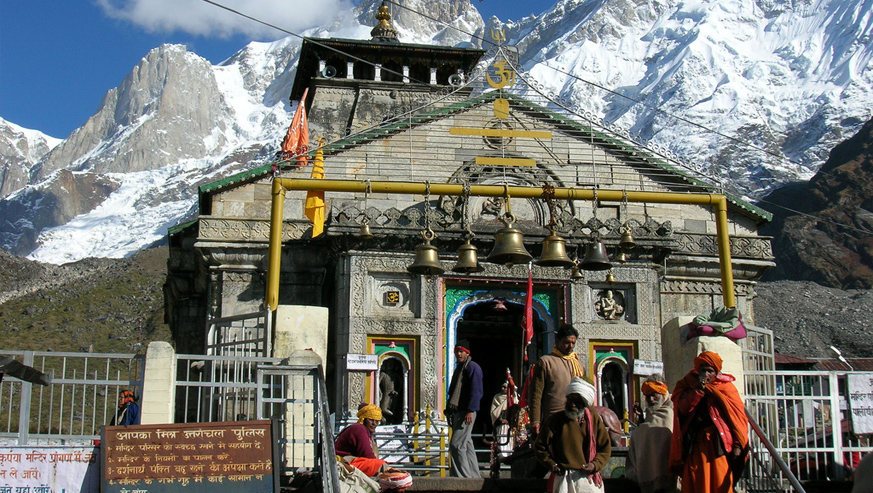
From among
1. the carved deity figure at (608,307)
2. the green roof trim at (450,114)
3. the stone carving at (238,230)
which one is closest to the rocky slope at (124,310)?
the green roof trim at (450,114)

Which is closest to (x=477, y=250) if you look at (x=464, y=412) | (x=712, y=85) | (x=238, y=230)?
(x=238, y=230)

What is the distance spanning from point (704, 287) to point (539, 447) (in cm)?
1561

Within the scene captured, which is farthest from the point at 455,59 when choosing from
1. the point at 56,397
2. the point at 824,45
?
the point at 824,45

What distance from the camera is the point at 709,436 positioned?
11.1 m

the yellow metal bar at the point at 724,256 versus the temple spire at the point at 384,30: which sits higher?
the temple spire at the point at 384,30

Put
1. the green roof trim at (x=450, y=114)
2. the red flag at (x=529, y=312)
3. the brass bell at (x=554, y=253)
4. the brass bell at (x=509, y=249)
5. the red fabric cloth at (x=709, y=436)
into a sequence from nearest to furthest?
the red fabric cloth at (x=709, y=436)
the brass bell at (x=509, y=249)
the brass bell at (x=554, y=253)
the red flag at (x=529, y=312)
the green roof trim at (x=450, y=114)

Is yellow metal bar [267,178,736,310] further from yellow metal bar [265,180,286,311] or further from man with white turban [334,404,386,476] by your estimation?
man with white turban [334,404,386,476]

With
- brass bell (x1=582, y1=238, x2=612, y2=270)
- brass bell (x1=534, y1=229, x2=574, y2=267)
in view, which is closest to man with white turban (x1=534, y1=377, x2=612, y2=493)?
brass bell (x1=534, y1=229, x2=574, y2=267)

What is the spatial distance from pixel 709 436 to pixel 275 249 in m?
8.13

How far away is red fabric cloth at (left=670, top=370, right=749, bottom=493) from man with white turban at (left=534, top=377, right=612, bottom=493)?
886mm

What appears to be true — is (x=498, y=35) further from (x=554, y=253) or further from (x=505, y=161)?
(x=554, y=253)

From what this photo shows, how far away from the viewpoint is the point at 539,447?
1109 centimetres

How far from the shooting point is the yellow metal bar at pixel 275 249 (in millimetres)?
16547

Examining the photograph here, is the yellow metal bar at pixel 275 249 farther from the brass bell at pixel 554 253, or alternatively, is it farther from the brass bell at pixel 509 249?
the brass bell at pixel 554 253
